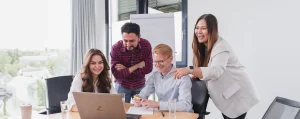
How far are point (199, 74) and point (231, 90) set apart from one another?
344 millimetres

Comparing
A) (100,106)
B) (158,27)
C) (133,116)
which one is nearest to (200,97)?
(133,116)

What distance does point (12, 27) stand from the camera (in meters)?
3.26

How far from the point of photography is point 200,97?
6.35 feet

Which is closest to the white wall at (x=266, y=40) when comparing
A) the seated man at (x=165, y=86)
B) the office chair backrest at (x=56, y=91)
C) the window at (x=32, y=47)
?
the seated man at (x=165, y=86)

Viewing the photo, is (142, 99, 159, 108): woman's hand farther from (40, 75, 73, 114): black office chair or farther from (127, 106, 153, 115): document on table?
(40, 75, 73, 114): black office chair

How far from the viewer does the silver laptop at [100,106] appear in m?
1.39

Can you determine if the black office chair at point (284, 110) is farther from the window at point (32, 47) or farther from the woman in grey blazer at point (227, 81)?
the window at point (32, 47)

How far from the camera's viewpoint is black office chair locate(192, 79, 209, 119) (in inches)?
74.7

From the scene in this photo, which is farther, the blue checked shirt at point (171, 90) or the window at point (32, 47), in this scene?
the window at point (32, 47)

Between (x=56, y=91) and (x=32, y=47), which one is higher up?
(x=32, y=47)

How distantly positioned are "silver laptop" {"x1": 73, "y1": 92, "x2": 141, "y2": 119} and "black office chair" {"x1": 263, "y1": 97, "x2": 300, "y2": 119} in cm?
82

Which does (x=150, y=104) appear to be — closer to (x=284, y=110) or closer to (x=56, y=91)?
(x=284, y=110)

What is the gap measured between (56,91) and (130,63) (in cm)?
78

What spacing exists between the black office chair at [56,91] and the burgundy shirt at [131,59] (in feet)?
1.62
